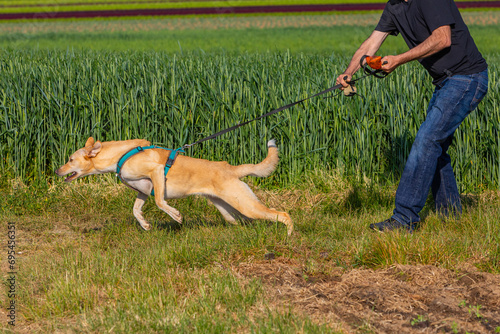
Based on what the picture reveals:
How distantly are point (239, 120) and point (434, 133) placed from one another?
114 inches

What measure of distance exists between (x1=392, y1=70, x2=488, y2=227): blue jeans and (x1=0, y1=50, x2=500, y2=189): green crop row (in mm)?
1805

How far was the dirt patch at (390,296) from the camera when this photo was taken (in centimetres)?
351

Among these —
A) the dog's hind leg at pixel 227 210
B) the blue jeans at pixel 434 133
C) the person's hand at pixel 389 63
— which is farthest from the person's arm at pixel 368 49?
the dog's hind leg at pixel 227 210

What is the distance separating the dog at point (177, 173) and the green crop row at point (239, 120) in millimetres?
1870

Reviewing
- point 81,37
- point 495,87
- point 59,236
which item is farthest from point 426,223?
point 81,37

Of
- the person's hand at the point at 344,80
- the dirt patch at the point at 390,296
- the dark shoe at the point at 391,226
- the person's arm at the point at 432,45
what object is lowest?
the dirt patch at the point at 390,296

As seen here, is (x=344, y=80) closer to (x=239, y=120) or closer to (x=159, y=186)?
(x=159, y=186)

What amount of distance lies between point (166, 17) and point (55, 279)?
4058 centimetres

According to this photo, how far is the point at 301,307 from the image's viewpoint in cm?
378

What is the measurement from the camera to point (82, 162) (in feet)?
17.0

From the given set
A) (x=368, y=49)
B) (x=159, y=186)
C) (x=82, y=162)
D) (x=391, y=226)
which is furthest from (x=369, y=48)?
(x=82, y=162)

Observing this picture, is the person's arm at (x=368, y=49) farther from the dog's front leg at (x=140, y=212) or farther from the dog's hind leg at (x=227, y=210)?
the dog's front leg at (x=140, y=212)

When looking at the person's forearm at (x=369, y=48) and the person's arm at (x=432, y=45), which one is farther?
the person's forearm at (x=369, y=48)

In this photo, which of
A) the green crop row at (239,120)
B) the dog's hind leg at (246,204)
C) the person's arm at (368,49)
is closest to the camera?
the dog's hind leg at (246,204)
